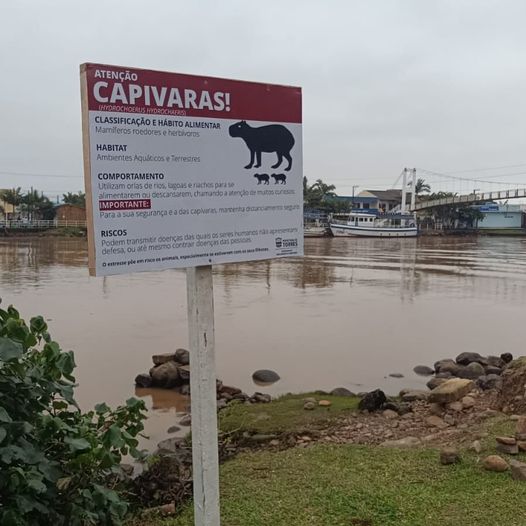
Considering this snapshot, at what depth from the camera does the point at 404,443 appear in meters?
5.31

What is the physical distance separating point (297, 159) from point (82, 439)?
5.77ft

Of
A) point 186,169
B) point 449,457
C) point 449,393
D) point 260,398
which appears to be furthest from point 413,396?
point 186,169

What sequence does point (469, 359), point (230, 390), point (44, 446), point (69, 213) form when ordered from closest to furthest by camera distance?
1. point (44, 446)
2. point (230, 390)
3. point (469, 359)
4. point (69, 213)

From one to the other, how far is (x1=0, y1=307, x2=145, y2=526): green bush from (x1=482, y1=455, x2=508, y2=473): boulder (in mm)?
2539

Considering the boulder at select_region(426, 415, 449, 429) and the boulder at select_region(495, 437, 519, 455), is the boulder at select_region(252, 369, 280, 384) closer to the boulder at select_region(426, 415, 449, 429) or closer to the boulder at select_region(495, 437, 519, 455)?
the boulder at select_region(426, 415, 449, 429)

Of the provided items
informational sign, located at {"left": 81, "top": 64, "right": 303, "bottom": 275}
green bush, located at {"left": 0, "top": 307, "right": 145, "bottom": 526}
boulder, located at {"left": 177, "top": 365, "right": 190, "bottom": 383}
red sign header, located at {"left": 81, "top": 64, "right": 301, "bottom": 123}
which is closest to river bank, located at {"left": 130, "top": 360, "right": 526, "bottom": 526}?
green bush, located at {"left": 0, "top": 307, "right": 145, "bottom": 526}

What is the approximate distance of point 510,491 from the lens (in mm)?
3627

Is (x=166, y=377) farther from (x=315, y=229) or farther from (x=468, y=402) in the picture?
(x=315, y=229)

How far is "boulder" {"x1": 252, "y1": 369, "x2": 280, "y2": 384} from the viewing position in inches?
397

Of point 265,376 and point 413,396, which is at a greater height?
point 413,396

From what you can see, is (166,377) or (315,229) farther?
(315,229)

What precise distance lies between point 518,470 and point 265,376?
659 centimetres

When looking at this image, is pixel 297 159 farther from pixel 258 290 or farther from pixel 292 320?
pixel 258 290

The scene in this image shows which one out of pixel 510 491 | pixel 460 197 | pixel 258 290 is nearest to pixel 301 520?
pixel 510 491
